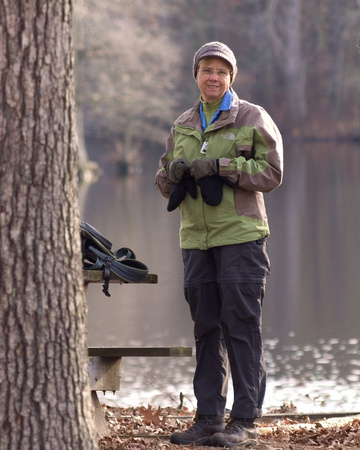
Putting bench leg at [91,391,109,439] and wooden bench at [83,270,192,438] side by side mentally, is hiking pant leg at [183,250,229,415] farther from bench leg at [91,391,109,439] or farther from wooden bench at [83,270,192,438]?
bench leg at [91,391,109,439]

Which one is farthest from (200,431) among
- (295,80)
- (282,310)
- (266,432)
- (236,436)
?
(295,80)

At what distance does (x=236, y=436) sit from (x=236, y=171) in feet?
4.15

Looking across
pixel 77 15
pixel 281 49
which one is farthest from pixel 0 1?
pixel 281 49

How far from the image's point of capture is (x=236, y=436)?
442cm

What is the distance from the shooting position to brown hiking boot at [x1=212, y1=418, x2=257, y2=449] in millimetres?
4398

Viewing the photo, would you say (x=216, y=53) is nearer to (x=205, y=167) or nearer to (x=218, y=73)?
(x=218, y=73)

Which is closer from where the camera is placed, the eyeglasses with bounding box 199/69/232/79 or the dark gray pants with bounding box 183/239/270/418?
the dark gray pants with bounding box 183/239/270/418

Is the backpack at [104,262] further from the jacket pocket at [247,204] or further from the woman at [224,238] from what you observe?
the jacket pocket at [247,204]

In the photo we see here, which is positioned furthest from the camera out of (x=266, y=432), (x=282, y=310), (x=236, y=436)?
(x=282, y=310)

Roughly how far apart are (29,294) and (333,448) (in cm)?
192

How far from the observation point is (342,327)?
10234 mm

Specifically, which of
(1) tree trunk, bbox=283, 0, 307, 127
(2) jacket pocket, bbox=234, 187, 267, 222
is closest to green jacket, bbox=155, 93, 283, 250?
(2) jacket pocket, bbox=234, 187, 267, 222

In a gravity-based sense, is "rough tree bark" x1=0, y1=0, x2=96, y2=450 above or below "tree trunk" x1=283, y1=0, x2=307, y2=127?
below

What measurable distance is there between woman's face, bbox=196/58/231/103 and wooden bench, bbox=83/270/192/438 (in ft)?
3.15
